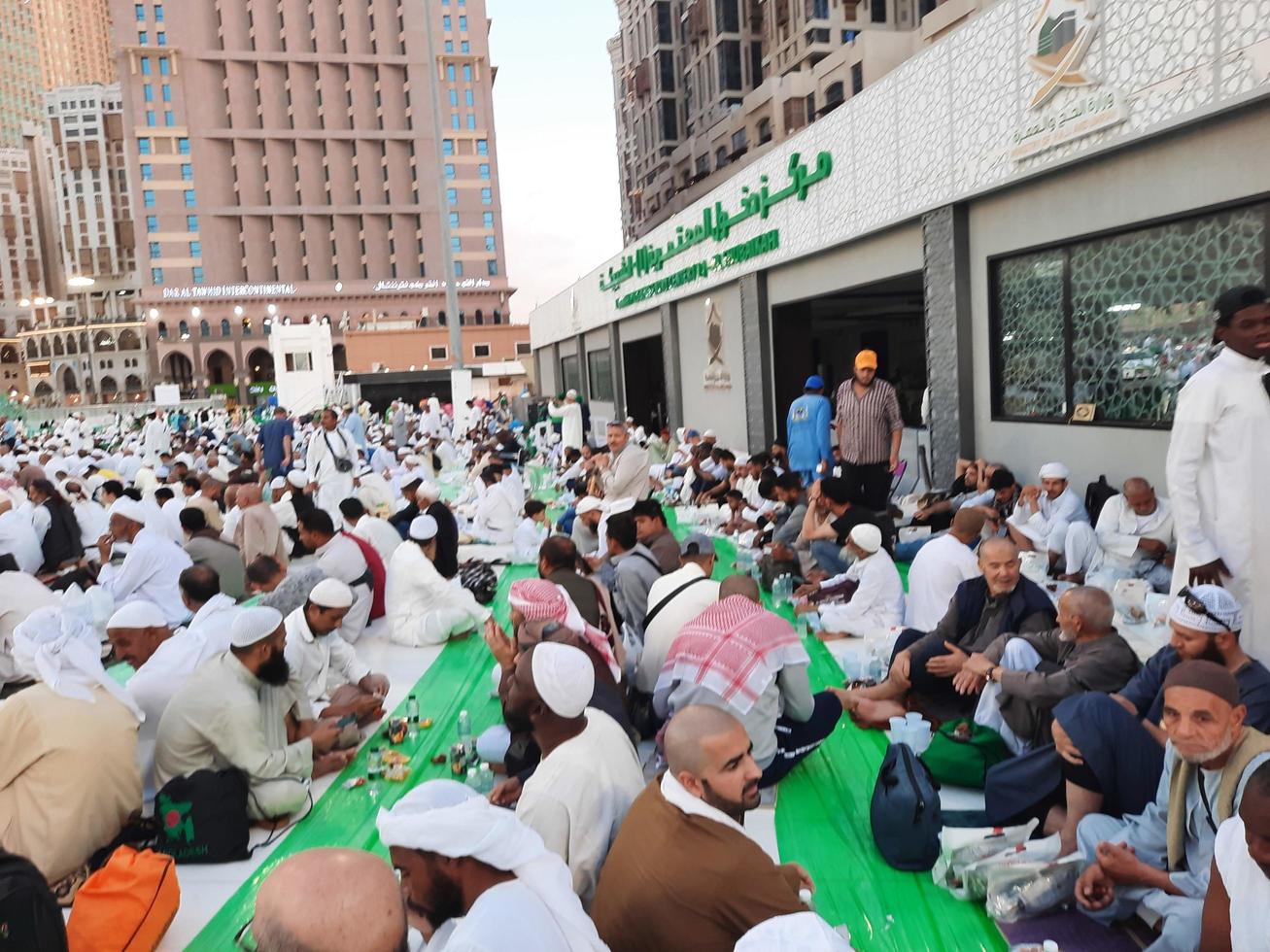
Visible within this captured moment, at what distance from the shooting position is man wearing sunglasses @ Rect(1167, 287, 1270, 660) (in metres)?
3.16

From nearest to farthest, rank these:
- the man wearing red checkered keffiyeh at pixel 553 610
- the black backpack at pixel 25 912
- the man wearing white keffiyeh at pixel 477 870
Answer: the man wearing white keffiyeh at pixel 477 870 < the black backpack at pixel 25 912 < the man wearing red checkered keffiyeh at pixel 553 610

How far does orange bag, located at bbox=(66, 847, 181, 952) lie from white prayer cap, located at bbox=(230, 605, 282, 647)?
2.58 feet

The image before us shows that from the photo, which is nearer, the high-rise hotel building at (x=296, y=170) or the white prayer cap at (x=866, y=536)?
the white prayer cap at (x=866, y=536)

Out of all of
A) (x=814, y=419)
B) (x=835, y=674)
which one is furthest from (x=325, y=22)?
(x=835, y=674)

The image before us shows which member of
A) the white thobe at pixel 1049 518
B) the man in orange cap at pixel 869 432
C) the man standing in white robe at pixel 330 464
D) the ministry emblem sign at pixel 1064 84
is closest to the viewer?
A: the ministry emblem sign at pixel 1064 84

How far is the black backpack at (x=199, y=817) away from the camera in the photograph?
10.6 ft

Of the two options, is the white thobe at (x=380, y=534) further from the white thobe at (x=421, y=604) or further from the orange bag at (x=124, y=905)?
the orange bag at (x=124, y=905)

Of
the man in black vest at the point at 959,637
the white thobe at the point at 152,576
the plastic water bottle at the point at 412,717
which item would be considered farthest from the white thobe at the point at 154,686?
the man in black vest at the point at 959,637

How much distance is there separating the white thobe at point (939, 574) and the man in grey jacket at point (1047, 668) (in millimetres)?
792

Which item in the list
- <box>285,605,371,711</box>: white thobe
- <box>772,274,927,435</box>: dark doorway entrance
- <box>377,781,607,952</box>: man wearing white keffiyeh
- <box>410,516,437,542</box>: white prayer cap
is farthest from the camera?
<box>772,274,927,435</box>: dark doorway entrance

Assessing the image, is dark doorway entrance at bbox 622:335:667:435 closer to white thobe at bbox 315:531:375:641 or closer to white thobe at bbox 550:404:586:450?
white thobe at bbox 550:404:586:450

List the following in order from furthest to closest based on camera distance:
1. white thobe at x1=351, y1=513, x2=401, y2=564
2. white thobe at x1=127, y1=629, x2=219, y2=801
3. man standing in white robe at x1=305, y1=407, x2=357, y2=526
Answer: man standing in white robe at x1=305, y1=407, x2=357, y2=526, white thobe at x1=351, y1=513, x2=401, y2=564, white thobe at x1=127, y1=629, x2=219, y2=801

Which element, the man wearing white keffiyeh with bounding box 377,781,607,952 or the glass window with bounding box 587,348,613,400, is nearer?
the man wearing white keffiyeh with bounding box 377,781,607,952

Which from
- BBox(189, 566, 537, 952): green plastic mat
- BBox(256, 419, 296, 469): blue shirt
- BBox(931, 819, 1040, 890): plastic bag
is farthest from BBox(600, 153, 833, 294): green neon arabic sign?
BBox(931, 819, 1040, 890): plastic bag
